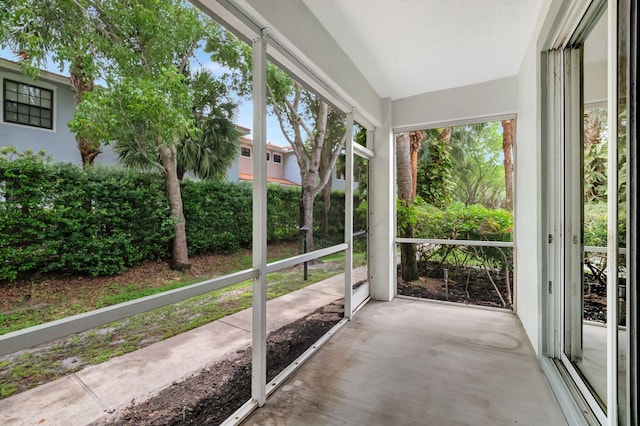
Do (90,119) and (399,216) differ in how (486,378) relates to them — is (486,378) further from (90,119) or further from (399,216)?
(90,119)

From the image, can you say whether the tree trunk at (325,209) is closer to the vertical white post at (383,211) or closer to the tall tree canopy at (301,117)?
the tall tree canopy at (301,117)

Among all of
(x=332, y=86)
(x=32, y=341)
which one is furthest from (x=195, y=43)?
(x=32, y=341)

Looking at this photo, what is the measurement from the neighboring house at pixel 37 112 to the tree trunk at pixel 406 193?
12.4ft

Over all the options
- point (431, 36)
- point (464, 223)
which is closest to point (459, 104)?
point (431, 36)

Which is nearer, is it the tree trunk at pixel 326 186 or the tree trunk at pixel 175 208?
the tree trunk at pixel 175 208

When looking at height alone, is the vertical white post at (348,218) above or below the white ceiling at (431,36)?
below

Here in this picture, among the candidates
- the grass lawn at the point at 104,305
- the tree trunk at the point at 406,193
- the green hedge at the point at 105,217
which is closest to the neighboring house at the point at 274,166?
the green hedge at the point at 105,217

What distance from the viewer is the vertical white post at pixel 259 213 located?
186cm

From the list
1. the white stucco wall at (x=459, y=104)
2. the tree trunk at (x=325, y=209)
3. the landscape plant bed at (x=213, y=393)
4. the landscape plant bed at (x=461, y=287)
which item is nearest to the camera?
the landscape plant bed at (x=213, y=393)

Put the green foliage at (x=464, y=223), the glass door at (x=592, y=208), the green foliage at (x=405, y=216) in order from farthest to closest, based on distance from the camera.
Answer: the green foliage at (x=405, y=216)
the green foliage at (x=464, y=223)
the glass door at (x=592, y=208)

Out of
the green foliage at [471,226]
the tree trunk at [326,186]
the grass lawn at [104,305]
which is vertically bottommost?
the grass lawn at [104,305]

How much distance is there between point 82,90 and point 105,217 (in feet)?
2.73

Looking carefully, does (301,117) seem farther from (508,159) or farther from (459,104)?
(508,159)

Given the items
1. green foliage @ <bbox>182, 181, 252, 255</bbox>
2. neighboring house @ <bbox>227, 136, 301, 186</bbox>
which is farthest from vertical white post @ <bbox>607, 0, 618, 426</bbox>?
green foliage @ <bbox>182, 181, 252, 255</bbox>
